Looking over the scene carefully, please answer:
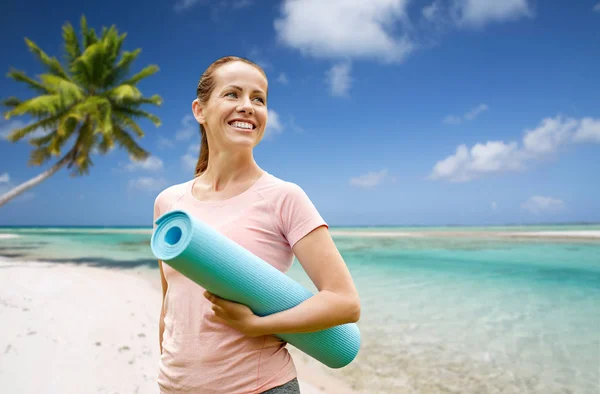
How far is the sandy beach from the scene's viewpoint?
3.64 m

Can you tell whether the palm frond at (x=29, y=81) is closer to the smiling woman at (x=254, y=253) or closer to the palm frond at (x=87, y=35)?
the palm frond at (x=87, y=35)

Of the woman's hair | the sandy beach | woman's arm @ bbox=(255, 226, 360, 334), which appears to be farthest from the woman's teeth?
the sandy beach

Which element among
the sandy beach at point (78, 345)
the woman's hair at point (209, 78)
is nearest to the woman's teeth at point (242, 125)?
the woman's hair at point (209, 78)

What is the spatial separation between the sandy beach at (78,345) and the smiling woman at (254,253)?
121 inches

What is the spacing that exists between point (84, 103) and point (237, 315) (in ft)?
54.1

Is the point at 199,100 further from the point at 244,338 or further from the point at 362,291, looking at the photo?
the point at 362,291

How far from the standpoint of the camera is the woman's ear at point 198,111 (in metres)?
1.42

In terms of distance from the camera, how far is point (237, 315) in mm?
1029

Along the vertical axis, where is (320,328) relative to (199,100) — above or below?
below

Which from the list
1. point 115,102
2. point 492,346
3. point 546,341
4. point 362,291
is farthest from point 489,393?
point 115,102

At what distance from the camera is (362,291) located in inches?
361

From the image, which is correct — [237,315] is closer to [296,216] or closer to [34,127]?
[296,216]

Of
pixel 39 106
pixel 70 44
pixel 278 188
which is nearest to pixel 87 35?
pixel 70 44

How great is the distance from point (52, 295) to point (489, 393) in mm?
6199
